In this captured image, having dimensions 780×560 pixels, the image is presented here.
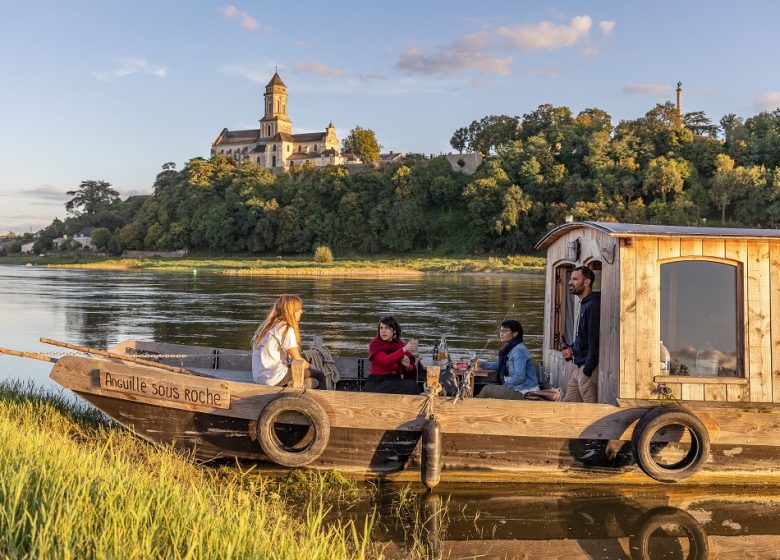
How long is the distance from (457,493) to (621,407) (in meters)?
1.86

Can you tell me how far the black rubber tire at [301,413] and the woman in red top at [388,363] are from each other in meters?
1.10

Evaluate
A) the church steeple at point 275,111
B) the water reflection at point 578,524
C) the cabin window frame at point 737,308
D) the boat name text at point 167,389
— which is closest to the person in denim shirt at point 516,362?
the water reflection at point 578,524

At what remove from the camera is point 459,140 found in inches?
4781

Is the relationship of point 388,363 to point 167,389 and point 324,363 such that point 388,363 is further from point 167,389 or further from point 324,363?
point 167,389

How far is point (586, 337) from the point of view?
26.2 ft

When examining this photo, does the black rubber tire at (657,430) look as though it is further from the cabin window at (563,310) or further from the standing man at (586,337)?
the cabin window at (563,310)

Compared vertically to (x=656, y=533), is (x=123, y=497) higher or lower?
higher

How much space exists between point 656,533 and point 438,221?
89.0m

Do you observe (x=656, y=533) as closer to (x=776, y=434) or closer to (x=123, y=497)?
(x=776, y=434)

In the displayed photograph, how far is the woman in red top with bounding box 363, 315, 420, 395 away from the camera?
830cm

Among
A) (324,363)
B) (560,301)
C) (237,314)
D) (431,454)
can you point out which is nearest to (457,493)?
(431,454)

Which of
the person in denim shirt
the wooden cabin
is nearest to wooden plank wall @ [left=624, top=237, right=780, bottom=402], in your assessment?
the wooden cabin

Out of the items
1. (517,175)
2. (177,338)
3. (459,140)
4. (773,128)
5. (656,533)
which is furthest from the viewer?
(459,140)

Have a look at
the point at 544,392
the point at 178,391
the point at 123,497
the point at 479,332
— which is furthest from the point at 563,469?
the point at 479,332
